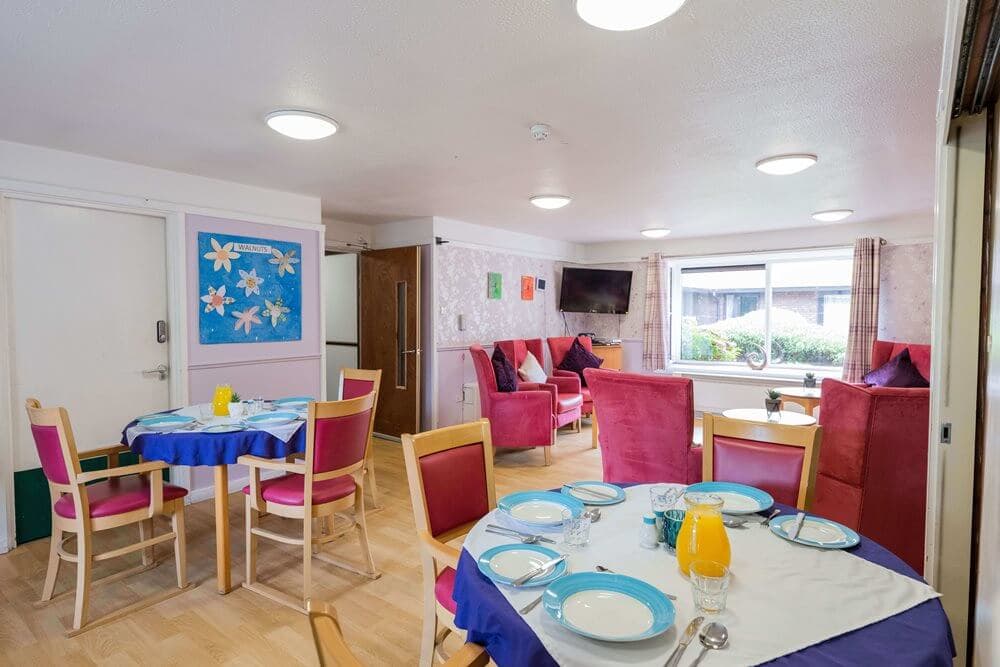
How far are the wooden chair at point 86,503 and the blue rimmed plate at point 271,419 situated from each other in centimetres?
45

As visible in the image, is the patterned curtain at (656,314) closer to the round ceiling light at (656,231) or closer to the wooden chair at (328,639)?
the round ceiling light at (656,231)

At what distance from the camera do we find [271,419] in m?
2.79

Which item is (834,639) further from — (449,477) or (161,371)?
(161,371)

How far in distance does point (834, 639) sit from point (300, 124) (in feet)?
9.11

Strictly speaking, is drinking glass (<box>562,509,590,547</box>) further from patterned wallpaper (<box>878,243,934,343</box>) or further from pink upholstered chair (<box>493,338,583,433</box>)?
patterned wallpaper (<box>878,243,934,343</box>)

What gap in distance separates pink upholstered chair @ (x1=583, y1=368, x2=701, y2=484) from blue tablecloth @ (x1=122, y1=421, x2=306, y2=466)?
189 centimetres

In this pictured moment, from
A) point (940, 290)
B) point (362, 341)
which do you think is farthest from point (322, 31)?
point (362, 341)

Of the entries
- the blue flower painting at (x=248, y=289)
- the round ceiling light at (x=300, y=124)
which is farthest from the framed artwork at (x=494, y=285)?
the round ceiling light at (x=300, y=124)

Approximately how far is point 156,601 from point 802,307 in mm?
6773

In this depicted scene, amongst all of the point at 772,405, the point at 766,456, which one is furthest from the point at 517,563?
the point at 772,405

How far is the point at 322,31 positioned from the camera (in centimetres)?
185

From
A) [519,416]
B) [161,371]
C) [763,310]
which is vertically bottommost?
[519,416]

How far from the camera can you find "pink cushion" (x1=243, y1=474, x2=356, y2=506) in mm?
2541

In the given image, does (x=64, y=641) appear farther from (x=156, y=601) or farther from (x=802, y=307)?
(x=802, y=307)
